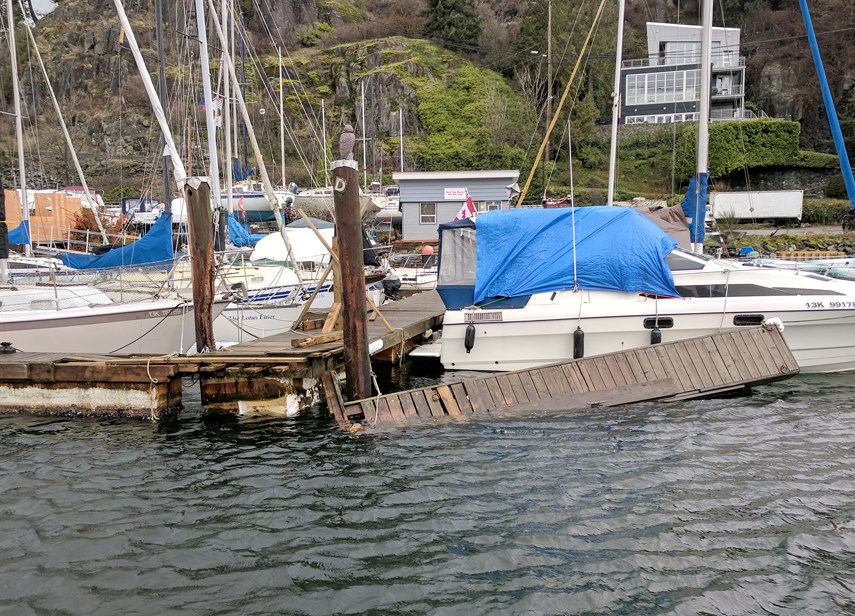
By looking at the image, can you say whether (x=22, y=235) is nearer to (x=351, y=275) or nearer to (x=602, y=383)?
(x=351, y=275)

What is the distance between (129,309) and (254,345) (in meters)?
3.89

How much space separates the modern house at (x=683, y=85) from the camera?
48.6 meters

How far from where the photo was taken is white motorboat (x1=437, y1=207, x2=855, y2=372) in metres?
12.5

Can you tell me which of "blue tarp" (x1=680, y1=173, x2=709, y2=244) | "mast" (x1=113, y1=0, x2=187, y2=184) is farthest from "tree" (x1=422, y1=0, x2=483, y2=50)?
"mast" (x1=113, y1=0, x2=187, y2=184)

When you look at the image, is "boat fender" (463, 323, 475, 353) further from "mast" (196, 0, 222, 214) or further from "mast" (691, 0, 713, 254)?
"mast" (196, 0, 222, 214)

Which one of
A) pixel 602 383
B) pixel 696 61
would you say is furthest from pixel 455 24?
pixel 602 383

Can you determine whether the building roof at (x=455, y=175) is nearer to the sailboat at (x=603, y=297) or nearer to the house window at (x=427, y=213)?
the house window at (x=427, y=213)

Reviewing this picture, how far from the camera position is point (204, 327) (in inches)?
485

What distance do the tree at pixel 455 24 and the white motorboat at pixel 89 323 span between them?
51.5 meters

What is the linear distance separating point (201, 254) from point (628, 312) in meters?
7.98

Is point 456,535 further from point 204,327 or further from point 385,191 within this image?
point 385,191

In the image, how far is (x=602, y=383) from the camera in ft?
36.6

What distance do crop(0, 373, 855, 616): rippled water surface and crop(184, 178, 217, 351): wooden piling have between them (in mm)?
2304

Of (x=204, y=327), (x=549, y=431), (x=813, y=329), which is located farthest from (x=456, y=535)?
(x=813, y=329)
